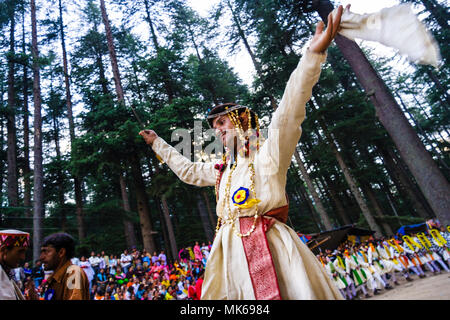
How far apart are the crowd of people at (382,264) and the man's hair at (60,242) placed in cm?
942

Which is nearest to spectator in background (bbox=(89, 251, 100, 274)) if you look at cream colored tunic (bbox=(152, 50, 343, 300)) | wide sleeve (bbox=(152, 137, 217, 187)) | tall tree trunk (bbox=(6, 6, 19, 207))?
tall tree trunk (bbox=(6, 6, 19, 207))

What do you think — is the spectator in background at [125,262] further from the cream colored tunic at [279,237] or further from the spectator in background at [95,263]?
the cream colored tunic at [279,237]

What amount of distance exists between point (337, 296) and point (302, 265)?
28 cm

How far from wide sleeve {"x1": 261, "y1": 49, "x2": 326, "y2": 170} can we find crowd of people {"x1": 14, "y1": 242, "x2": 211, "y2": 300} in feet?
27.8

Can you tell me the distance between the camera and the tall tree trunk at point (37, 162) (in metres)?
12.3

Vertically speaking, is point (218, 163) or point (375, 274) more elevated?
point (218, 163)

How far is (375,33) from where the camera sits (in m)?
1.26

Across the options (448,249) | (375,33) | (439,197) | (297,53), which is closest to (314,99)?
(297,53)

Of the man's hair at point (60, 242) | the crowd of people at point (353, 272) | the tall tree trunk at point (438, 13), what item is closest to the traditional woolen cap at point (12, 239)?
the man's hair at point (60, 242)

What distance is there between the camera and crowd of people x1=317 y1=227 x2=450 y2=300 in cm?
1002

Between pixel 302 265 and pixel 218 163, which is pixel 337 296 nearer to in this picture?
pixel 302 265

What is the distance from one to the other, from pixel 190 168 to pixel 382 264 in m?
11.2

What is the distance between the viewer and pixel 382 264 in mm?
10367

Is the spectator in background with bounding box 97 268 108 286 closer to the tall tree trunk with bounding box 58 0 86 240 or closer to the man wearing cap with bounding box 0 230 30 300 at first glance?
the tall tree trunk with bounding box 58 0 86 240
